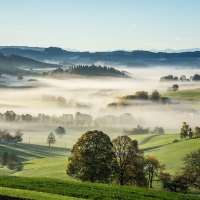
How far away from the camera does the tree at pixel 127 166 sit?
56156mm

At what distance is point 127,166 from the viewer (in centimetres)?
5769

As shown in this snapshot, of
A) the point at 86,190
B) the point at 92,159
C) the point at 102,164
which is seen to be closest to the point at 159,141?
the point at 102,164

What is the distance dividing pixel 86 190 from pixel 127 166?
1796cm

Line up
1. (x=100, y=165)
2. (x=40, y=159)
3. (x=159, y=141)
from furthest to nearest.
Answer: (x=159, y=141) < (x=40, y=159) < (x=100, y=165)

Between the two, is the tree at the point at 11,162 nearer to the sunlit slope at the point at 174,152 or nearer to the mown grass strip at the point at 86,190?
the sunlit slope at the point at 174,152

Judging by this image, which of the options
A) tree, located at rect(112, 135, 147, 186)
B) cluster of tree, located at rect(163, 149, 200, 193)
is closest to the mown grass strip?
tree, located at rect(112, 135, 147, 186)

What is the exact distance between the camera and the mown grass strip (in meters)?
39.2

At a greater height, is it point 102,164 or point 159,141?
point 102,164

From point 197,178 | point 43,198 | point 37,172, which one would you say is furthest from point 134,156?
point 37,172

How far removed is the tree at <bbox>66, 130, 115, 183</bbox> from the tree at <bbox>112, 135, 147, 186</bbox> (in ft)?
6.27

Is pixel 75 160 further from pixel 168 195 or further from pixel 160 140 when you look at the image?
pixel 160 140

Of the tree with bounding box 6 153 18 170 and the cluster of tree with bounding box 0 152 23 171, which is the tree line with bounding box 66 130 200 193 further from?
the tree with bounding box 6 153 18 170

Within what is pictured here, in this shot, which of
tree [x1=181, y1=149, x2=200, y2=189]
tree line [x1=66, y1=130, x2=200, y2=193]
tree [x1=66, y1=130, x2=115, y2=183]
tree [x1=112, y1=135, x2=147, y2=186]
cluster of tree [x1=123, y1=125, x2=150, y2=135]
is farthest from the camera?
cluster of tree [x1=123, y1=125, x2=150, y2=135]

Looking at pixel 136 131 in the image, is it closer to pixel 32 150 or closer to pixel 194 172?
pixel 32 150
